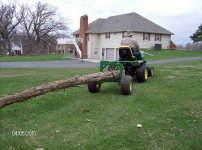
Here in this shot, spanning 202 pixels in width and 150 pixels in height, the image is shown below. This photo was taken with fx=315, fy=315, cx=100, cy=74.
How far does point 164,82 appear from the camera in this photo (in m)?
12.3

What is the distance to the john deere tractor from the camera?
32.0ft

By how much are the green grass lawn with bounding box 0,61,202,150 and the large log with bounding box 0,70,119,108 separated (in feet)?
1.59

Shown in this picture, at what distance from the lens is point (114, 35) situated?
44.7 metres

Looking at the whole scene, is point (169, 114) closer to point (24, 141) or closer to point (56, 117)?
point (56, 117)

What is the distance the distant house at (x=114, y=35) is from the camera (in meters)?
44.2

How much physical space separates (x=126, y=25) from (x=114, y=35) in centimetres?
241

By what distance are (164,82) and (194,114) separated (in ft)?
15.2

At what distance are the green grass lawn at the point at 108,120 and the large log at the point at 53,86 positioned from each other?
486mm

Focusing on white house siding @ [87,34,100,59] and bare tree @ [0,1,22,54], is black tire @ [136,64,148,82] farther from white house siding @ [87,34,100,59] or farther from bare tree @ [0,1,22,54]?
bare tree @ [0,1,22,54]

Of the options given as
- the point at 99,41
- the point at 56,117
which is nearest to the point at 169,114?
the point at 56,117

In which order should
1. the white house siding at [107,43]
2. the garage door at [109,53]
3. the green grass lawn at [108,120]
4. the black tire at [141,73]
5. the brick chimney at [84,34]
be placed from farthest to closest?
1. the brick chimney at [84,34]
2. the garage door at [109,53]
3. the white house siding at [107,43]
4. the black tire at [141,73]
5. the green grass lawn at [108,120]

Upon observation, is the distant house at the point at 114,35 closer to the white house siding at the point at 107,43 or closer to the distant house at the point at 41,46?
the white house siding at the point at 107,43

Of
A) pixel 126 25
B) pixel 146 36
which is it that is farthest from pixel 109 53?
pixel 146 36
